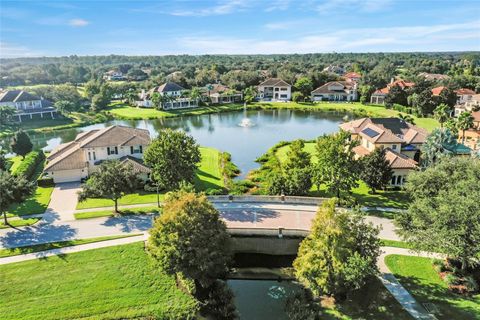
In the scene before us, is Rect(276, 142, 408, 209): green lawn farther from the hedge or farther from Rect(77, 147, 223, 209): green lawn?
the hedge

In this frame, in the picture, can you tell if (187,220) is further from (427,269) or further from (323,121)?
(323,121)

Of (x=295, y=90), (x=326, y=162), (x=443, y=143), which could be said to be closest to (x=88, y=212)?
(x=326, y=162)

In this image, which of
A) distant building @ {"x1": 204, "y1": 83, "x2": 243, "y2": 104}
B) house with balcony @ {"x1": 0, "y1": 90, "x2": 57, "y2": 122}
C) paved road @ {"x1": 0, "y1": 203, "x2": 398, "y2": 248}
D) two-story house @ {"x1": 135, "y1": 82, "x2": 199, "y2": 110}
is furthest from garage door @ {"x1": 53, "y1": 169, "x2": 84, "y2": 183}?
distant building @ {"x1": 204, "y1": 83, "x2": 243, "y2": 104}

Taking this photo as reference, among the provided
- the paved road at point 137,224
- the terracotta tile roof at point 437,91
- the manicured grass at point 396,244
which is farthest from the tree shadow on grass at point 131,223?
the terracotta tile roof at point 437,91

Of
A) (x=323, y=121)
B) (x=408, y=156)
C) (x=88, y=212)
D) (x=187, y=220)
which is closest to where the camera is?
(x=187, y=220)

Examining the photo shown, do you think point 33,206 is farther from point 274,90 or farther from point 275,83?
point 275,83

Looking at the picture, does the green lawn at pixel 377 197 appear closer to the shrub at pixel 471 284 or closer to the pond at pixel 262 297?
the shrub at pixel 471 284

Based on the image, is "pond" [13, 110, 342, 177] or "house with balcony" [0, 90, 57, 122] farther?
"house with balcony" [0, 90, 57, 122]
